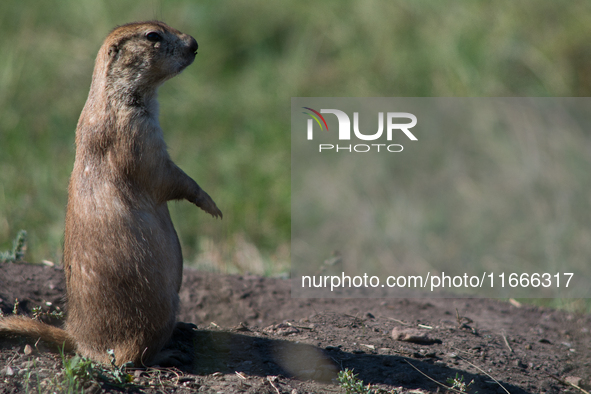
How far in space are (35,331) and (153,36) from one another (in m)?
1.88

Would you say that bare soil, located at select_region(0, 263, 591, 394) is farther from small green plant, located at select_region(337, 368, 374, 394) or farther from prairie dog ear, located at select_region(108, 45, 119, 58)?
prairie dog ear, located at select_region(108, 45, 119, 58)

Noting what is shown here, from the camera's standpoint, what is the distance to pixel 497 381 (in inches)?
146

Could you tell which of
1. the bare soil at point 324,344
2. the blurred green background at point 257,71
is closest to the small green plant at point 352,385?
the bare soil at point 324,344

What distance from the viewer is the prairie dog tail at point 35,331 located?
355 cm

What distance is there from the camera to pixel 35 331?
3.59m

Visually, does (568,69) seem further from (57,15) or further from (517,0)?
(57,15)

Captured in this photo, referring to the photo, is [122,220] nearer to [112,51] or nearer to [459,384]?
[112,51]

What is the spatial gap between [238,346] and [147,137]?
1.45 metres

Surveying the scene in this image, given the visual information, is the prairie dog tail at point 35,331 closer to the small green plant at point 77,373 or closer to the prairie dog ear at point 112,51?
the small green plant at point 77,373

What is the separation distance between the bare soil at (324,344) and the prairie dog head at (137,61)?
1579 mm

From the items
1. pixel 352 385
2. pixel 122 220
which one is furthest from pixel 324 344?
pixel 122 220

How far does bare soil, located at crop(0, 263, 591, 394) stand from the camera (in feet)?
11.4

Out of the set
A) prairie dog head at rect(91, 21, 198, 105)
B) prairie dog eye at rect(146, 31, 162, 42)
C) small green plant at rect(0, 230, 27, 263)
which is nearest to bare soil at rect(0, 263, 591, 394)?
small green plant at rect(0, 230, 27, 263)

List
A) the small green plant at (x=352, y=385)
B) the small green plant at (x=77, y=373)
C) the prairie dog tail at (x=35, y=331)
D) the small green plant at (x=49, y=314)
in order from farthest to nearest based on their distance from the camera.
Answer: the small green plant at (x=49, y=314) < the prairie dog tail at (x=35, y=331) < the small green plant at (x=352, y=385) < the small green plant at (x=77, y=373)
